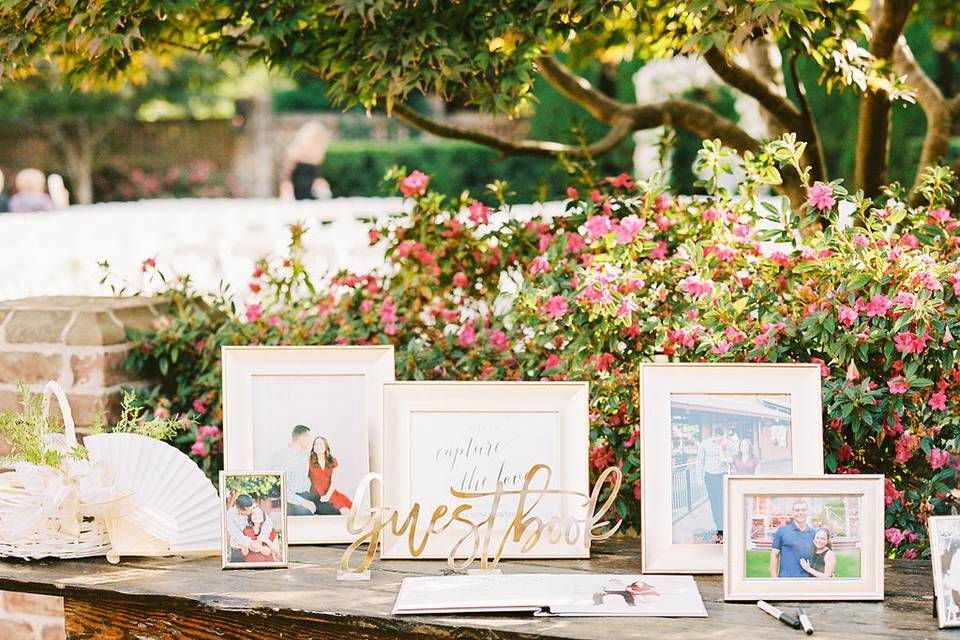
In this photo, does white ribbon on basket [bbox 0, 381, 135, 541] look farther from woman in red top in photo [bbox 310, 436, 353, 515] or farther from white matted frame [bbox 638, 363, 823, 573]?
white matted frame [bbox 638, 363, 823, 573]

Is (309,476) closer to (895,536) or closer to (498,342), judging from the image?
(498,342)

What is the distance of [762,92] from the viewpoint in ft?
9.87

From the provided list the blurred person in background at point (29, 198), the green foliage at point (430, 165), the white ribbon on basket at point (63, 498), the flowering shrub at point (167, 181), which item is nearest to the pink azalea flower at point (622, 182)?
the white ribbon on basket at point (63, 498)

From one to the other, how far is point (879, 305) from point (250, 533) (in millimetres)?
1242

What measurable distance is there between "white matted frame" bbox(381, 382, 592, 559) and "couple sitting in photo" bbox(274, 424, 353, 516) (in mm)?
151

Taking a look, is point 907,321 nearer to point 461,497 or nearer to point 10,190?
point 461,497

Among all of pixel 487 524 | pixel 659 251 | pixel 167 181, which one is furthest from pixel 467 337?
pixel 167 181

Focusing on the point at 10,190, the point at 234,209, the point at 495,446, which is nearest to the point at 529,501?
the point at 495,446

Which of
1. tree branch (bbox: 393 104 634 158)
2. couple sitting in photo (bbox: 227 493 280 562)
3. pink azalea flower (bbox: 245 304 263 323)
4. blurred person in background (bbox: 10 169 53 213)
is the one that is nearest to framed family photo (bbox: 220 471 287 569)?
couple sitting in photo (bbox: 227 493 280 562)

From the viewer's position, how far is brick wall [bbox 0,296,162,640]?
263 centimetres

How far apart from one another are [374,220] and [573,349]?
2.70 ft

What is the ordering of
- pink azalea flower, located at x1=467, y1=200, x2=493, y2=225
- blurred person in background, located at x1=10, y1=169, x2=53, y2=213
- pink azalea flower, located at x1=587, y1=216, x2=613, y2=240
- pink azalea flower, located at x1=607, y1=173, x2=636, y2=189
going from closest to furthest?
pink azalea flower, located at x1=587, y1=216, x2=613, y2=240
pink azalea flower, located at x1=607, y1=173, x2=636, y2=189
pink azalea flower, located at x1=467, y1=200, x2=493, y2=225
blurred person in background, located at x1=10, y1=169, x2=53, y2=213

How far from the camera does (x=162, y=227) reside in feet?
23.7

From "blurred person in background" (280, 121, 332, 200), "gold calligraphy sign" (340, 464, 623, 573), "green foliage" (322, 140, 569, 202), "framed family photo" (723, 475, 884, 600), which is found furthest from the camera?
"green foliage" (322, 140, 569, 202)
